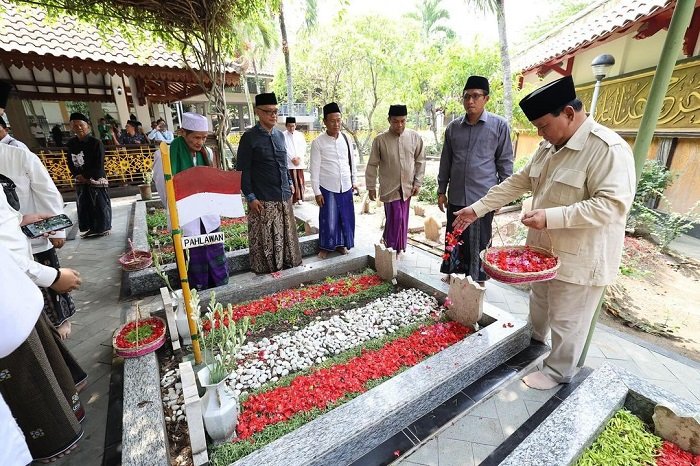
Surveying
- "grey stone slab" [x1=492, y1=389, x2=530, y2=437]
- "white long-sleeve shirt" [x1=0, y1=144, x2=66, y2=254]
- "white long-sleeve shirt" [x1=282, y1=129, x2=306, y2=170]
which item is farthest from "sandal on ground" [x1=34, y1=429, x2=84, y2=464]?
"white long-sleeve shirt" [x1=282, y1=129, x2=306, y2=170]

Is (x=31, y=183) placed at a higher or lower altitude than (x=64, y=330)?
higher

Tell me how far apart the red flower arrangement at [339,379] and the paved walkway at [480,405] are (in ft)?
1.93

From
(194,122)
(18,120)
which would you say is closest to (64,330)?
(194,122)

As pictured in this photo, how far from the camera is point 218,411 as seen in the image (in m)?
1.96

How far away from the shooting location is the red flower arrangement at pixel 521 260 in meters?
2.22

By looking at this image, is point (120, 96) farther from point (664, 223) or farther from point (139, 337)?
point (664, 223)

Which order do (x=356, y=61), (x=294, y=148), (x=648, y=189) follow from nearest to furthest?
(x=648, y=189)
(x=294, y=148)
(x=356, y=61)

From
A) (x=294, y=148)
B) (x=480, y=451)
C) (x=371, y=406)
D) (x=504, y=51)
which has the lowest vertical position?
(x=480, y=451)

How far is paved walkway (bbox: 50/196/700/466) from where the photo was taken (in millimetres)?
2084

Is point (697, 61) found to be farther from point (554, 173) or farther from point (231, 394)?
point (231, 394)

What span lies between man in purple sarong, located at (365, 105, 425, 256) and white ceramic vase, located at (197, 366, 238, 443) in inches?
124

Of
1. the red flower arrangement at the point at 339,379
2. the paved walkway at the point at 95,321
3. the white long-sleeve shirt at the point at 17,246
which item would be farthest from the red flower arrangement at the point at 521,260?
the paved walkway at the point at 95,321

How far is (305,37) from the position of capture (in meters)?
15.1

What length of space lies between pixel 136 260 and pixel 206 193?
7.92 ft
